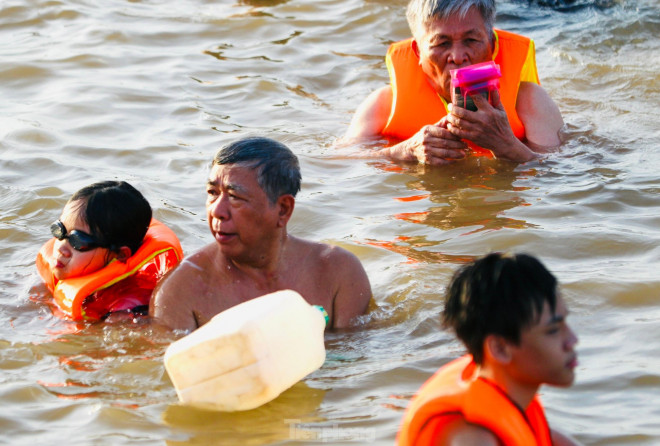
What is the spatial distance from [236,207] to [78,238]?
95 centimetres

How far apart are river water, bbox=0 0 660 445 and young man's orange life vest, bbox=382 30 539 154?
0.99 ft


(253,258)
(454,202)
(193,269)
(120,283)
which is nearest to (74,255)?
(120,283)

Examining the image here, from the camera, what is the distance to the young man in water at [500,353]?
2.71 meters

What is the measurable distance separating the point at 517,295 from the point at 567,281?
7.04ft

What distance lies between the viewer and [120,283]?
471cm

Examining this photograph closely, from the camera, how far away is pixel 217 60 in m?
9.56

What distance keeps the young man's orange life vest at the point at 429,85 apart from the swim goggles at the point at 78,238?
2622mm

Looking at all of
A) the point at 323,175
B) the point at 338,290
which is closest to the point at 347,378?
the point at 338,290

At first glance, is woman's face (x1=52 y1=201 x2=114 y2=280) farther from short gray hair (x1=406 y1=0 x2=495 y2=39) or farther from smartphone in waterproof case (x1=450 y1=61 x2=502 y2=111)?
short gray hair (x1=406 y1=0 x2=495 y2=39)

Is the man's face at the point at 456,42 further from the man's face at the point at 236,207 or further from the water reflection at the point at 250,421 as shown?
the water reflection at the point at 250,421

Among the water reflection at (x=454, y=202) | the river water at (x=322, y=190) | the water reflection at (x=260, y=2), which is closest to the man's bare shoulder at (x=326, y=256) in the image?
the river water at (x=322, y=190)

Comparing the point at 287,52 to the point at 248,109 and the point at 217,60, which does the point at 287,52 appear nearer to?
the point at 217,60

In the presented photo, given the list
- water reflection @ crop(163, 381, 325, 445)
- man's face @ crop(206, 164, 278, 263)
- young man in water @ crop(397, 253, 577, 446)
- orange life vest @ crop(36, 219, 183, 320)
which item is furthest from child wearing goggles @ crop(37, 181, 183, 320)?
young man in water @ crop(397, 253, 577, 446)

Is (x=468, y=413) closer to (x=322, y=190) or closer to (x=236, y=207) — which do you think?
(x=236, y=207)
